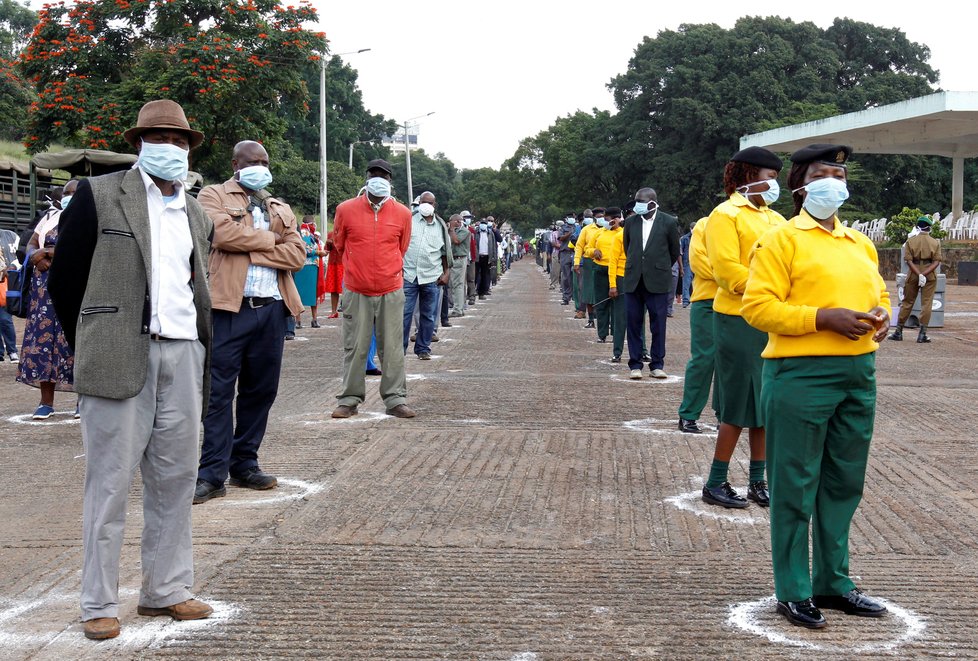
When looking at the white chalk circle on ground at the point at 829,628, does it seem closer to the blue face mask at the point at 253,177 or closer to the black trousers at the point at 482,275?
the blue face mask at the point at 253,177

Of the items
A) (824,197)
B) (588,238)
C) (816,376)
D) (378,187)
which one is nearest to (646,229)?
(378,187)

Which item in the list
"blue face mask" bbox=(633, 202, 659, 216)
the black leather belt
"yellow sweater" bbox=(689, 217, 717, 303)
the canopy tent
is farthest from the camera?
the canopy tent

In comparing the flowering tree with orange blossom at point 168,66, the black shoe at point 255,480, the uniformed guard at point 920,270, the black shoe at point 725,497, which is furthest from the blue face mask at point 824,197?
the flowering tree with orange blossom at point 168,66

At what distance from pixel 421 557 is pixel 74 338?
184 cm

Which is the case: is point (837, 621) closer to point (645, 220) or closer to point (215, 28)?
point (645, 220)

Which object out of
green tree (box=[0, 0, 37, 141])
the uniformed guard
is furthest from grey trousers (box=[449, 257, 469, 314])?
green tree (box=[0, 0, 37, 141])

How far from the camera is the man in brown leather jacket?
20.3 ft

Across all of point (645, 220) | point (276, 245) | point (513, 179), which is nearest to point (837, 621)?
point (276, 245)

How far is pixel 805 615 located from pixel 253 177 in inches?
150

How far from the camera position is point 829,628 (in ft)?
13.7

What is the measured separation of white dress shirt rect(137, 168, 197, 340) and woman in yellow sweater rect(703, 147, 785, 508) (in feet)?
9.67

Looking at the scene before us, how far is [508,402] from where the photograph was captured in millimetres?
10078

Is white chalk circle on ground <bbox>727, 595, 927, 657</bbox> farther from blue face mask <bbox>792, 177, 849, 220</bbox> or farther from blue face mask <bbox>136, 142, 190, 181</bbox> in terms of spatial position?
blue face mask <bbox>136, 142, 190, 181</bbox>

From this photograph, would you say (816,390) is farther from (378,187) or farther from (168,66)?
(168,66)
